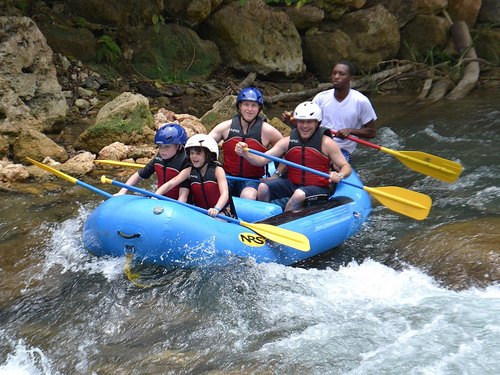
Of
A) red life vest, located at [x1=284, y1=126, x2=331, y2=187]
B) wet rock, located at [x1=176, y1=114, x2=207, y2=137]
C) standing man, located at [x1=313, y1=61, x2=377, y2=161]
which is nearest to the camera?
red life vest, located at [x1=284, y1=126, x2=331, y2=187]

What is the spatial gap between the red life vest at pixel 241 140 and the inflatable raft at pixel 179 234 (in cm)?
76

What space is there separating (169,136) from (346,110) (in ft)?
5.67

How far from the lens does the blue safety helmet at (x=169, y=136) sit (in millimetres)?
4715

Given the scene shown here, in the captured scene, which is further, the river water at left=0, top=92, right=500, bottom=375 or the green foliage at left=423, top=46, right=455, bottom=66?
the green foliage at left=423, top=46, right=455, bottom=66

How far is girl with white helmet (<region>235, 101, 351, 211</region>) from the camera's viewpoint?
496 centimetres

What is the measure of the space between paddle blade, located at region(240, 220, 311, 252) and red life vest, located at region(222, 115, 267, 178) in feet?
3.30

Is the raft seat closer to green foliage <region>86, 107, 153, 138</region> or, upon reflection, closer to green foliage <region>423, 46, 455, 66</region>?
green foliage <region>86, 107, 153, 138</region>

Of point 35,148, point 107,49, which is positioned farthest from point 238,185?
point 107,49

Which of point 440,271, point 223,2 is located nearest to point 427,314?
point 440,271

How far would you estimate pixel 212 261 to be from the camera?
4.37 meters

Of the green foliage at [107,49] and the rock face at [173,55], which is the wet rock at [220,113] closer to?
the rock face at [173,55]

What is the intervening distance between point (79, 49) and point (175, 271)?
22.2 feet

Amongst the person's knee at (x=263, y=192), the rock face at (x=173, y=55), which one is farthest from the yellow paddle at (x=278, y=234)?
the rock face at (x=173, y=55)

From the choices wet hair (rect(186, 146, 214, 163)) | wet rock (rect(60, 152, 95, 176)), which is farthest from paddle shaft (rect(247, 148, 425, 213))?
wet rock (rect(60, 152, 95, 176))
